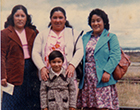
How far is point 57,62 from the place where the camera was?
3.41m

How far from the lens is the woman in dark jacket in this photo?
3754 millimetres

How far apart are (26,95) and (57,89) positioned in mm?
767

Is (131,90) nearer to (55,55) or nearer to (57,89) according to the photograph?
(57,89)

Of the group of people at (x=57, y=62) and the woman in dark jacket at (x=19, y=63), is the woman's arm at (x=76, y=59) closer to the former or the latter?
the group of people at (x=57, y=62)

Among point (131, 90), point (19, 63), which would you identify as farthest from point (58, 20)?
point (131, 90)

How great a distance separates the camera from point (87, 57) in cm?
367

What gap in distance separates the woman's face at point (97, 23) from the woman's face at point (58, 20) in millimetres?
513

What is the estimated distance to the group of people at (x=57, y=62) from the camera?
3439 mm

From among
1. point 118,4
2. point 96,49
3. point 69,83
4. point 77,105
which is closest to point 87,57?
point 96,49

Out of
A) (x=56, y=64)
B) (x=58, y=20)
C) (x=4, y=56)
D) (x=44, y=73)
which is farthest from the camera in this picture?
(x=4, y=56)

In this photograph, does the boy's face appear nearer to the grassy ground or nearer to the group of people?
the group of people

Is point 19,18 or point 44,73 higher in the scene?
point 19,18

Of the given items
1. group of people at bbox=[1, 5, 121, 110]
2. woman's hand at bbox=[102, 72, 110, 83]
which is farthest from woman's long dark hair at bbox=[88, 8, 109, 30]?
woman's hand at bbox=[102, 72, 110, 83]

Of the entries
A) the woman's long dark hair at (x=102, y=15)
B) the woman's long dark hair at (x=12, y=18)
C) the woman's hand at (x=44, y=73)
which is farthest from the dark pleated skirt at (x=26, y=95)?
the woman's long dark hair at (x=102, y=15)
